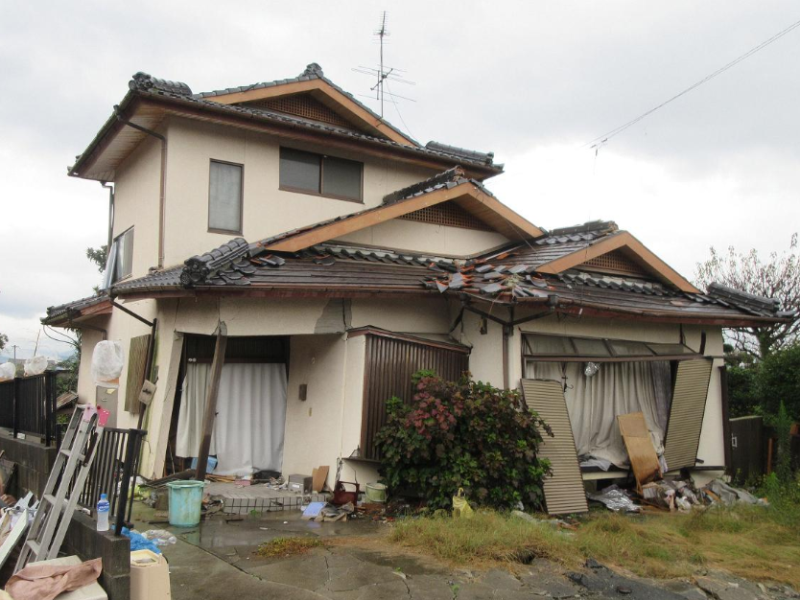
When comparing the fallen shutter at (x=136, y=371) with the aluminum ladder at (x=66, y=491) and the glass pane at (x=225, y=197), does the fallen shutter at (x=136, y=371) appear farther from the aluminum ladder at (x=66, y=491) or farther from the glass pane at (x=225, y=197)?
A: the aluminum ladder at (x=66, y=491)

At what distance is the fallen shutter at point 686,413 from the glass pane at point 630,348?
72 cm

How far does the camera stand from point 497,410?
8.97 m

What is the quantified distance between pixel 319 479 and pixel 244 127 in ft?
20.9

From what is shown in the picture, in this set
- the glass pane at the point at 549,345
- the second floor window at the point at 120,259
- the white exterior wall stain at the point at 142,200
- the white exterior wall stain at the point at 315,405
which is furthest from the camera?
the second floor window at the point at 120,259

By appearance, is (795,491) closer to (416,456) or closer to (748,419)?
(748,419)

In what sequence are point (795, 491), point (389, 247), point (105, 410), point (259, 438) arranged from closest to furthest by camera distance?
1. point (105, 410)
2. point (795, 491)
3. point (259, 438)
4. point (389, 247)

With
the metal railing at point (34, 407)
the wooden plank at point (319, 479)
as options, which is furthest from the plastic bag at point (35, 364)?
the wooden plank at point (319, 479)

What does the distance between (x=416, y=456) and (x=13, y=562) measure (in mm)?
4645

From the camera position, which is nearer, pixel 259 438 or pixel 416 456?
pixel 416 456

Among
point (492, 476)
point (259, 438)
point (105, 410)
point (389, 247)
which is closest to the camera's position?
point (105, 410)

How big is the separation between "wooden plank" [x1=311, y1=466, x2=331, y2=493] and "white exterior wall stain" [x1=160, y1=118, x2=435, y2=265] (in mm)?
4392

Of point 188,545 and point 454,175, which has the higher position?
point 454,175

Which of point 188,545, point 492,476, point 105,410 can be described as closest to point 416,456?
point 492,476

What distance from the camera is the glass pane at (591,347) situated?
10.8 meters
